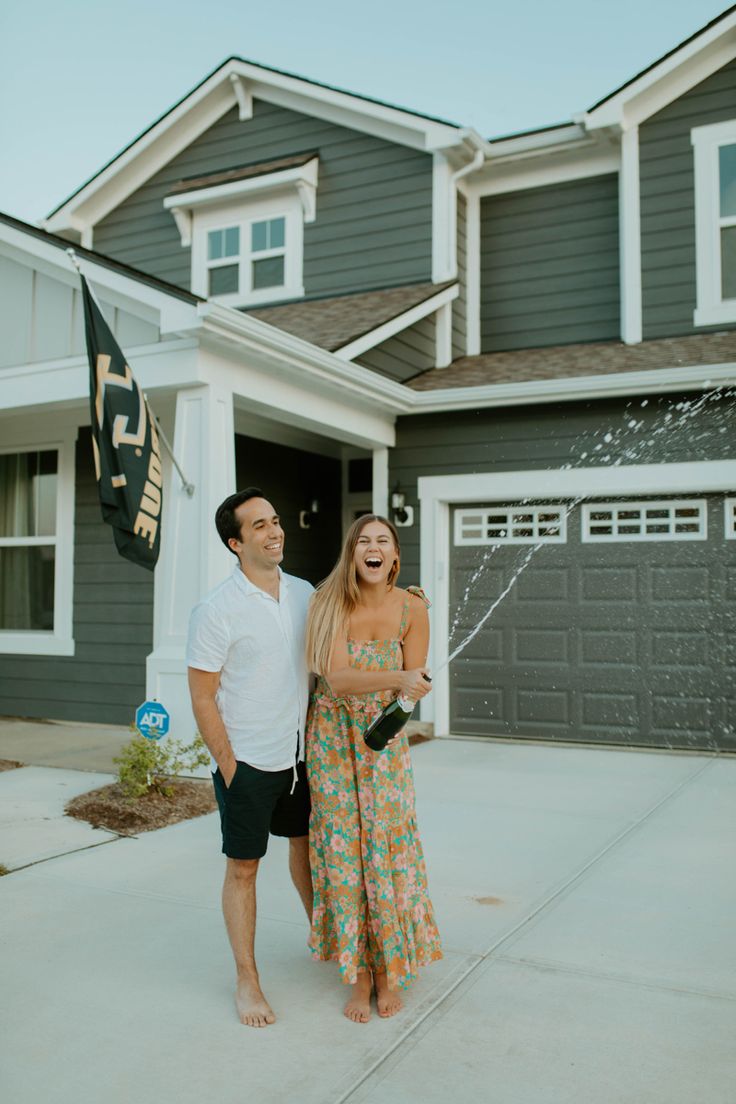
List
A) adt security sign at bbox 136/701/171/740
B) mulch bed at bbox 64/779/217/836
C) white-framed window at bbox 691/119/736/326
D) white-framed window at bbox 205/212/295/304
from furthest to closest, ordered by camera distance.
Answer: white-framed window at bbox 205/212/295/304, white-framed window at bbox 691/119/736/326, adt security sign at bbox 136/701/171/740, mulch bed at bbox 64/779/217/836

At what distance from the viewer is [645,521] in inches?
329

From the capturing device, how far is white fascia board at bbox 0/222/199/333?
6.45 m

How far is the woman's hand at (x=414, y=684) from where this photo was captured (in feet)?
9.76

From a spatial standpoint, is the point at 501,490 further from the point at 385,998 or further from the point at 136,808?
the point at 385,998

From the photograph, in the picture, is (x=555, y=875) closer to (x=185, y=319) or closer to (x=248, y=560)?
(x=248, y=560)

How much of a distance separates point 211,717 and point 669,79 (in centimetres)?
842

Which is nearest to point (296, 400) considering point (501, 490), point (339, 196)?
point (501, 490)

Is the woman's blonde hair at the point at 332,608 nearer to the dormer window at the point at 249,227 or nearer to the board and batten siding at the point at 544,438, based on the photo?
the board and batten siding at the point at 544,438

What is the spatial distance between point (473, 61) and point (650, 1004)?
12.3 m

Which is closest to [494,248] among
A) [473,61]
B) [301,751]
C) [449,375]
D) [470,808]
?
[449,375]

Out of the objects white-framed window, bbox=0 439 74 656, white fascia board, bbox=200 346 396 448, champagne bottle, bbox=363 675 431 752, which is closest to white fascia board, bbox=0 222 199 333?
white fascia board, bbox=200 346 396 448

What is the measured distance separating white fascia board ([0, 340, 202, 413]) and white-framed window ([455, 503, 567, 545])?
10.7 ft

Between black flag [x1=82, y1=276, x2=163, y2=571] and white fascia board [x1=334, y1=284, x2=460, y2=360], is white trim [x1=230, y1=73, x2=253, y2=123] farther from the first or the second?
black flag [x1=82, y1=276, x2=163, y2=571]

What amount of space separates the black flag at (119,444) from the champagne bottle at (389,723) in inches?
133
